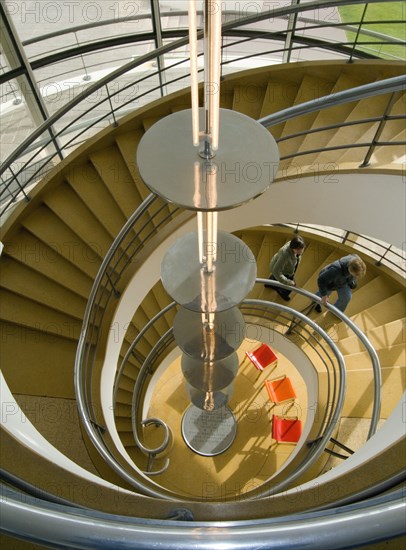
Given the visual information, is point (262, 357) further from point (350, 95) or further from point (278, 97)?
point (350, 95)

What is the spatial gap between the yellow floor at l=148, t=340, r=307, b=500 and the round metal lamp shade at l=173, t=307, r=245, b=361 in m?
4.05

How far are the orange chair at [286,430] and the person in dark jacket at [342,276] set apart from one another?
2457 mm

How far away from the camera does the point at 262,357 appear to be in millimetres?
7316

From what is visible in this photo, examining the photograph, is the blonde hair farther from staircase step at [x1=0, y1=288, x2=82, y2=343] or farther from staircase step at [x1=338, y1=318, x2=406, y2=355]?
staircase step at [x1=0, y1=288, x2=82, y2=343]

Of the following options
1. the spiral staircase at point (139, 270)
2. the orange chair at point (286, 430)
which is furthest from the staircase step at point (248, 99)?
the orange chair at point (286, 430)

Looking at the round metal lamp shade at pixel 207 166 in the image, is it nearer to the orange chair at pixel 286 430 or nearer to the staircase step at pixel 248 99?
the staircase step at pixel 248 99

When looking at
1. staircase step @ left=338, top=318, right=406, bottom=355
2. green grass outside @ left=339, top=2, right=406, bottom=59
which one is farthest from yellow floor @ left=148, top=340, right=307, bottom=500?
green grass outside @ left=339, top=2, right=406, bottom=59

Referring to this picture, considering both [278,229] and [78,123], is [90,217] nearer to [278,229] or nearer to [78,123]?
[78,123]

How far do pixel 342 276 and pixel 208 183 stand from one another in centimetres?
376

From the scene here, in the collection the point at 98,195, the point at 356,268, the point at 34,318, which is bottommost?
the point at 34,318

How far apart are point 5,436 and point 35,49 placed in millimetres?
4960

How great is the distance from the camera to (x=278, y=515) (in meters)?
1.62

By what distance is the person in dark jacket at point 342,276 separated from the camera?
4566 millimetres

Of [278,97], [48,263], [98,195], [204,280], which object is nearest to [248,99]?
[278,97]
